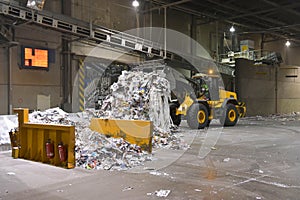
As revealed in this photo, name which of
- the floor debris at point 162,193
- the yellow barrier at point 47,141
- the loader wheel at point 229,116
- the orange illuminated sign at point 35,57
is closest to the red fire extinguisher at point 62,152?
the yellow barrier at point 47,141

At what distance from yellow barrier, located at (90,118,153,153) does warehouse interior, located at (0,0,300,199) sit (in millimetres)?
536

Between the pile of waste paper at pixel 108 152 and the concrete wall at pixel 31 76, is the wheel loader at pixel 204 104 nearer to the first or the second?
the pile of waste paper at pixel 108 152

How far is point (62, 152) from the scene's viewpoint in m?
5.22

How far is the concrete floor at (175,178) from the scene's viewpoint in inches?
153

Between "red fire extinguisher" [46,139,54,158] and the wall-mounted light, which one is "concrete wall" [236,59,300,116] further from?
"red fire extinguisher" [46,139,54,158]

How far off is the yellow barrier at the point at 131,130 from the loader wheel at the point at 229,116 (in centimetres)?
636

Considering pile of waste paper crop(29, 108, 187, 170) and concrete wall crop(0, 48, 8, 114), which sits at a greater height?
concrete wall crop(0, 48, 8, 114)

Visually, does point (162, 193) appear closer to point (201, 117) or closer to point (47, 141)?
point (47, 141)

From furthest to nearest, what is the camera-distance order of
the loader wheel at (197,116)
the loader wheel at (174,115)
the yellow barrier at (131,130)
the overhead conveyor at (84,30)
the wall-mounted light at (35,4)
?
the loader wheel at (174,115) → the loader wheel at (197,116) → the wall-mounted light at (35,4) → the overhead conveyor at (84,30) → the yellow barrier at (131,130)

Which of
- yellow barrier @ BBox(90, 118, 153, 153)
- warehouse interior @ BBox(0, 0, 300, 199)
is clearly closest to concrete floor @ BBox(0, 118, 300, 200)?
warehouse interior @ BBox(0, 0, 300, 199)

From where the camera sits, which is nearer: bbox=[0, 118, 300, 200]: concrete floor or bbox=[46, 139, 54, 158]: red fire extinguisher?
bbox=[0, 118, 300, 200]: concrete floor

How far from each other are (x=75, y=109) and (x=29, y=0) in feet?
15.2

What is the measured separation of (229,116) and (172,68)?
10.2 ft

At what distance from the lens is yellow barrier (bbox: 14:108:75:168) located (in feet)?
17.0
